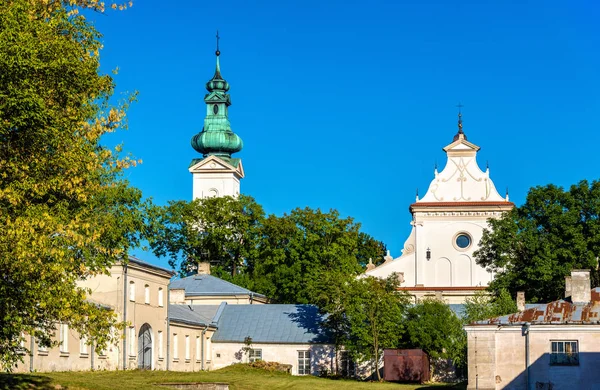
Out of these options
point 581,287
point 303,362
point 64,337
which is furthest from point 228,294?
point 581,287

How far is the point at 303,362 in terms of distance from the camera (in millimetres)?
55062

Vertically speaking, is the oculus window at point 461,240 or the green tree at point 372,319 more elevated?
the oculus window at point 461,240

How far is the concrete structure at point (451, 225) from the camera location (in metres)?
75.8

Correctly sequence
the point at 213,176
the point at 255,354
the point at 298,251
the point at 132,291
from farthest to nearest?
1. the point at 213,176
2. the point at 298,251
3. the point at 255,354
4. the point at 132,291

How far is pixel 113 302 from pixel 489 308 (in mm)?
17357

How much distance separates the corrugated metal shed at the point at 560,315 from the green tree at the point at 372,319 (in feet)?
42.5

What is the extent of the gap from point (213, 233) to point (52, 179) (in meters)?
61.2

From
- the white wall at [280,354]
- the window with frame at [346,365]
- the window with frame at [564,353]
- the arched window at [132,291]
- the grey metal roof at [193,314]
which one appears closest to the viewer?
the window with frame at [564,353]

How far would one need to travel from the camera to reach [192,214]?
82.8m

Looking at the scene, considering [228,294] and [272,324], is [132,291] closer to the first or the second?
[272,324]

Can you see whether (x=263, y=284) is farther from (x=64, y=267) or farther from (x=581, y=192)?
(x=64, y=267)

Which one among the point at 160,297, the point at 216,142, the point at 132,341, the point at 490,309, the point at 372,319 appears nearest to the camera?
the point at 132,341

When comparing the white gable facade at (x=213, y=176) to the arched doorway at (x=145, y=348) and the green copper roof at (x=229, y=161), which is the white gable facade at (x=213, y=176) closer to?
the green copper roof at (x=229, y=161)

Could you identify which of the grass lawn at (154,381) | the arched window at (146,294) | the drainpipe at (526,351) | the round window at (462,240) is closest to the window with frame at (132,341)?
the arched window at (146,294)
